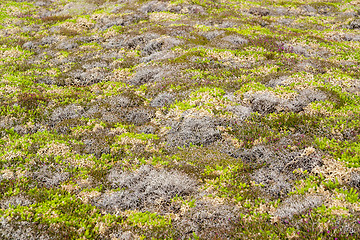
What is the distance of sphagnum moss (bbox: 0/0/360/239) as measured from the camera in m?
7.55

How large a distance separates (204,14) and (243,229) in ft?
85.9

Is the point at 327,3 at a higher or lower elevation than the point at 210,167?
higher

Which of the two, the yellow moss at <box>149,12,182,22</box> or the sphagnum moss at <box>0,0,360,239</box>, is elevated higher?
the yellow moss at <box>149,12,182,22</box>

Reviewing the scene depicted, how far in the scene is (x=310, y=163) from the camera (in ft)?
29.3

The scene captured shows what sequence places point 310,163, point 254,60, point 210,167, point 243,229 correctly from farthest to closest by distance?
point 254,60, point 210,167, point 310,163, point 243,229

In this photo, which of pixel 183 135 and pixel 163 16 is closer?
pixel 183 135

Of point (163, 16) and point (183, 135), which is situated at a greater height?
point (163, 16)

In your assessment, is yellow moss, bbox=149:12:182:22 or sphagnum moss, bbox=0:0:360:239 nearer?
sphagnum moss, bbox=0:0:360:239

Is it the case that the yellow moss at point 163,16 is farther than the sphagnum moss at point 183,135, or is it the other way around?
the yellow moss at point 163,16

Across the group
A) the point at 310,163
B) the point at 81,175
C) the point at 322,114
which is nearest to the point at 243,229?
the point at 310,163

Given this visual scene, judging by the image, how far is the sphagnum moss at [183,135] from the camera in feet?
24.8

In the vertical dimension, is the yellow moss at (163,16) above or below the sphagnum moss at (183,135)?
above

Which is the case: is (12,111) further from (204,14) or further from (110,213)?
(204,14)

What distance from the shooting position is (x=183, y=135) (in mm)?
11508
